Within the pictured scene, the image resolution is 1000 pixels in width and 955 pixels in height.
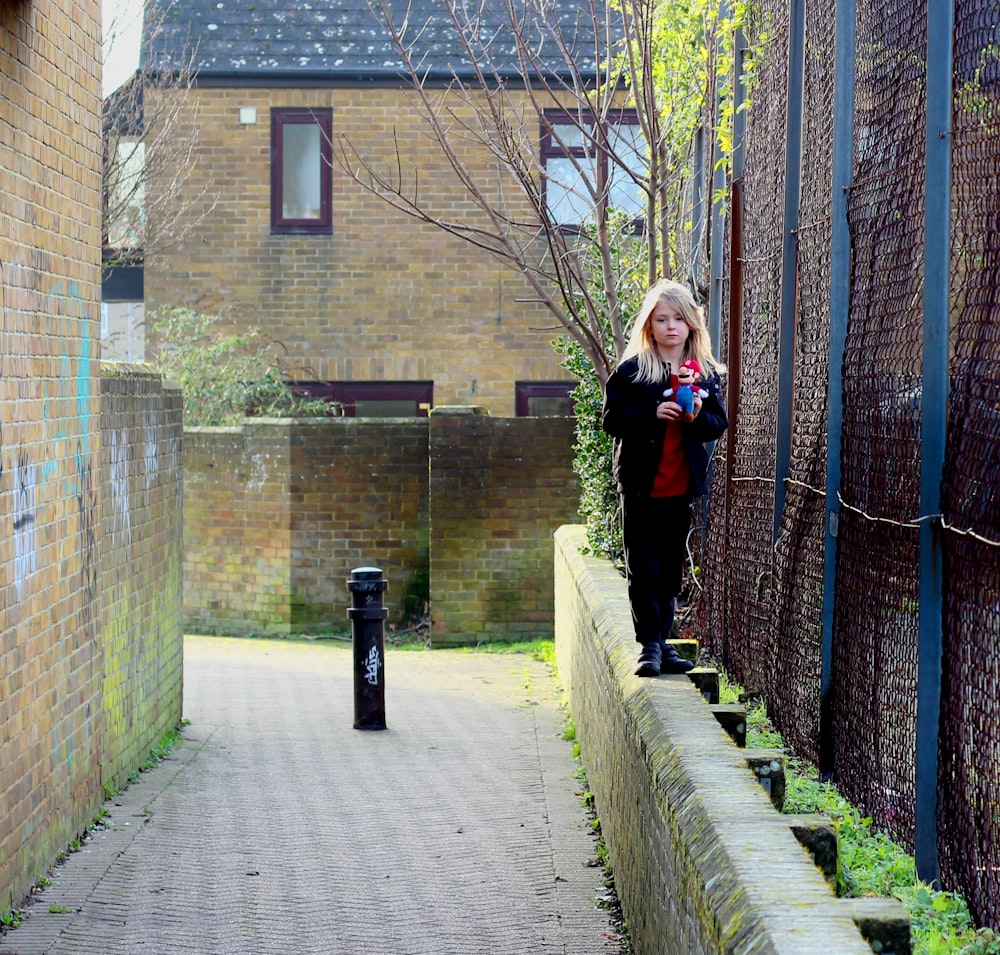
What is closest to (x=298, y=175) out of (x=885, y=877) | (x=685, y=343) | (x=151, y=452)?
(x=151, y=452)

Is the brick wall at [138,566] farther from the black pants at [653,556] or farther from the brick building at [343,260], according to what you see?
the brick building at [343,260]

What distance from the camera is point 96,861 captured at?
637 centimetres

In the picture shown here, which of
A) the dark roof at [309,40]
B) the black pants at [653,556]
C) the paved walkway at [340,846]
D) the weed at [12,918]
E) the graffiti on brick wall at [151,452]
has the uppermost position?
the dark roof at [309,40]

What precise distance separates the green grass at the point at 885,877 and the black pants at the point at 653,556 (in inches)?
29.8

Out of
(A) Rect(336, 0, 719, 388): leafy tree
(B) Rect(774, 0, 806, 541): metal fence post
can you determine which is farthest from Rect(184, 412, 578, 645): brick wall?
(B) Rect(774, 0, 806, 541): metal fence post

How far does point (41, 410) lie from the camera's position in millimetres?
5953

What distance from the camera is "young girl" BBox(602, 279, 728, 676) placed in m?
5.54

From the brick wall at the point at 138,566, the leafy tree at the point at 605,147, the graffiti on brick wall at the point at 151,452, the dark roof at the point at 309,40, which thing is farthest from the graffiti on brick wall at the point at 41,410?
the dark roof at the point at 309,40

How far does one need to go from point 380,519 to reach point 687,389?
9.62 m

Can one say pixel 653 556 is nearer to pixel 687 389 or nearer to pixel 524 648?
pixel 687 389

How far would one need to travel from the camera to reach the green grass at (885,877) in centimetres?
351

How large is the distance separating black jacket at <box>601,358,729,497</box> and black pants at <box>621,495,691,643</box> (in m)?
0.09

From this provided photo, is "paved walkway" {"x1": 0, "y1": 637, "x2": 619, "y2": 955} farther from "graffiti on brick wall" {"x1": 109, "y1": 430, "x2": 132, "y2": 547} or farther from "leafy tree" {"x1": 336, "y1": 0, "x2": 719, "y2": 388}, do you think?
"leafy tree" {"x1": 336, "y1": 0, "x2": 719, "y2": 388}

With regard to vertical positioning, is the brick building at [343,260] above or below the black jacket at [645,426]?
above
